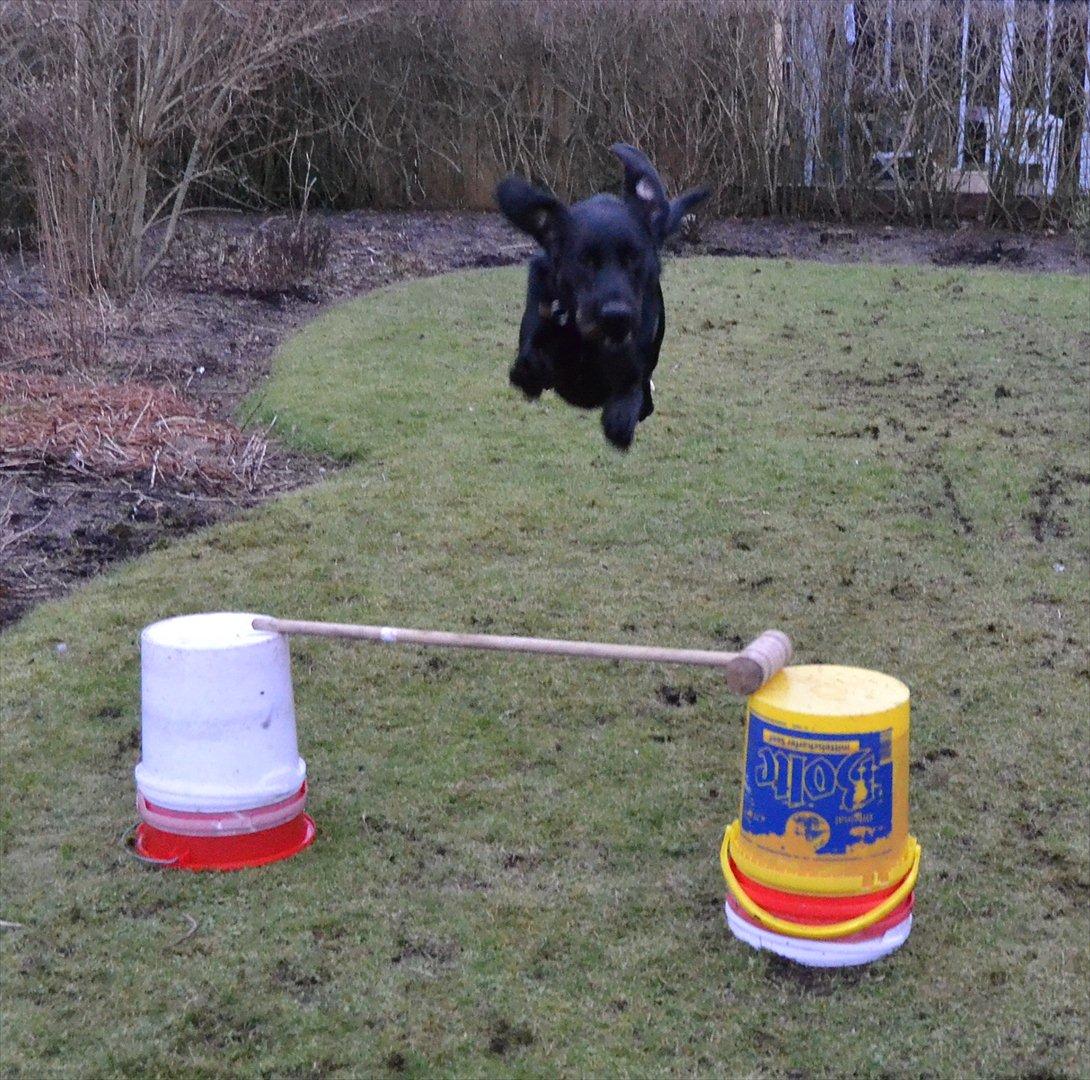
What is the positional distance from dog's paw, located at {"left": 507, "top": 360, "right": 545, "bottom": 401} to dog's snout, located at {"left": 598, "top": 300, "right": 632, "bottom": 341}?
404mm

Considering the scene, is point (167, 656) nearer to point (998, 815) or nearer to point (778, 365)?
point (998, 815)

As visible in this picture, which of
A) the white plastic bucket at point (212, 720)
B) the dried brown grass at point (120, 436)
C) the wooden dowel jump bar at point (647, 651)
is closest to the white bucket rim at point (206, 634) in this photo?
the white plastic bucket at point (212, 720)

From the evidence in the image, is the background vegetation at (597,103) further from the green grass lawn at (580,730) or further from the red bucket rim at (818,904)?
the red bucket rim at (818,904)

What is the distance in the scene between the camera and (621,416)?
338 cm

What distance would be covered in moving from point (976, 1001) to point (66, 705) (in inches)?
141

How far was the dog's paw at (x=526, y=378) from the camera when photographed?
344cm

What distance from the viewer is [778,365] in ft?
31.3

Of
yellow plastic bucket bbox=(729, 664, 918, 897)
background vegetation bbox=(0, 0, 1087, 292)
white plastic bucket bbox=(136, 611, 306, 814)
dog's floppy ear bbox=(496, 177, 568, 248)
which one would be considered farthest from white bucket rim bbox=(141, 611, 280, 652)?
background vegetation bbox=(0, 0, 1087, 292)

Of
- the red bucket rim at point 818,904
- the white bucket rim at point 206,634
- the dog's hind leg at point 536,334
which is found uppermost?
the dog's hind leg at point 536,334

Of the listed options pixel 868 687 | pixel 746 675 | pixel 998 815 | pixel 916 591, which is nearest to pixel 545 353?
pixel 746 675

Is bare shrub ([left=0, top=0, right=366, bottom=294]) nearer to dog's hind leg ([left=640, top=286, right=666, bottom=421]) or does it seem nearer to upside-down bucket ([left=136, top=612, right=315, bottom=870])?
upside-down bucket ([left=136, top=612, right=315, bottom=870])

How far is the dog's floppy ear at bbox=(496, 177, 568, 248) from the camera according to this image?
306cm

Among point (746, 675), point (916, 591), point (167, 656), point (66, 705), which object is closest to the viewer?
point (746, 675)

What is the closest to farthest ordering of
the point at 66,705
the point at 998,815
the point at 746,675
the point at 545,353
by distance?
the point at 545,353 < the point at 746,675 < the point at 998,815 < the point at 66,705
